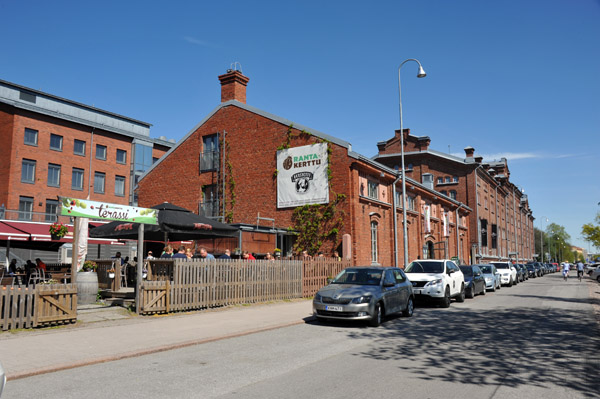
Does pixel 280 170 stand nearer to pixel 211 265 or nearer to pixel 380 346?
pixel 211 265

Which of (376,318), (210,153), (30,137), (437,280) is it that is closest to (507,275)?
(437,280)

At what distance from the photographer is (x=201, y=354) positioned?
8.10 metres

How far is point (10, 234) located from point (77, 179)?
3131cm

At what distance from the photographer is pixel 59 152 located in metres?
41.8

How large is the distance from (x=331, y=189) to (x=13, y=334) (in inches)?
637

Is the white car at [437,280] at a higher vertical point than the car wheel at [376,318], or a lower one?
higher

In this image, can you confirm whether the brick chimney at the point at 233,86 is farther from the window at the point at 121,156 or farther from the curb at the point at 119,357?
the window at the point at 121,156

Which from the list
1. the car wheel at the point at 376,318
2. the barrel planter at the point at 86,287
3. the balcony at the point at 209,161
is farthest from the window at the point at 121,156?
the car wheel at the point at 376,318

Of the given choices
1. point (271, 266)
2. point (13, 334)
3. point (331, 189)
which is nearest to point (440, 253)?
point (331, 189)

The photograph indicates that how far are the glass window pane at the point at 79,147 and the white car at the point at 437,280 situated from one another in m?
36.5

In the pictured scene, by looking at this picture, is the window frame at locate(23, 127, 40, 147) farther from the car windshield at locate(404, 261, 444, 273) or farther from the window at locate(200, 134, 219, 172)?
the car windshield at locate(404, 261, 444, 273)

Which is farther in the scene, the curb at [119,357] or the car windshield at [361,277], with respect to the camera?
the car windshield at [361,277]

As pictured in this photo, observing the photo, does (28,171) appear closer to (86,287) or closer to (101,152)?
(101,152)

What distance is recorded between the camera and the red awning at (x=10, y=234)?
14262 mm
